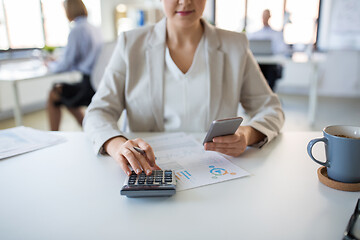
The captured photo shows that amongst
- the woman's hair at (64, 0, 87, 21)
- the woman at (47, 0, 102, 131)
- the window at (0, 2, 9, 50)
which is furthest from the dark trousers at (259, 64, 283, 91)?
the window at (0, 2, 9, 50)

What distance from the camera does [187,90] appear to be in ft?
3.51

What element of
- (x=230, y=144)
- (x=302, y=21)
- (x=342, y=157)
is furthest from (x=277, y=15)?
(x=342, y=157)

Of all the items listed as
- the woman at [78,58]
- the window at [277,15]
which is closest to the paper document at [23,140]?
the woman at [78,58]

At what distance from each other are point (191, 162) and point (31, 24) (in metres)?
4.15

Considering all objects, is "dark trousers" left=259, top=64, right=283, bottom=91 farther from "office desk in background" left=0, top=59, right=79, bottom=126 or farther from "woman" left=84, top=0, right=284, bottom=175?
"woman" left=84, top=0, right=284, bottom=175

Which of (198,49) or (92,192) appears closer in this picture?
(92,192)

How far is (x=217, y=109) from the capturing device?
1080 mm

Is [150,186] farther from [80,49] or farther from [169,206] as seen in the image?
[80,49]

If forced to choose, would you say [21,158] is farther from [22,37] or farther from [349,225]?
[22,37]

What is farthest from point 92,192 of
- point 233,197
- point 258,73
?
point 258,73

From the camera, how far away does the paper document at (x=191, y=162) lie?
0.64 metres

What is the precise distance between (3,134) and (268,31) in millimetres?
4210

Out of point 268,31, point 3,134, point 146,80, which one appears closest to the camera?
point 3,134

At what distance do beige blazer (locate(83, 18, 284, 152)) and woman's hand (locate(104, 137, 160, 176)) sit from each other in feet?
0.95
